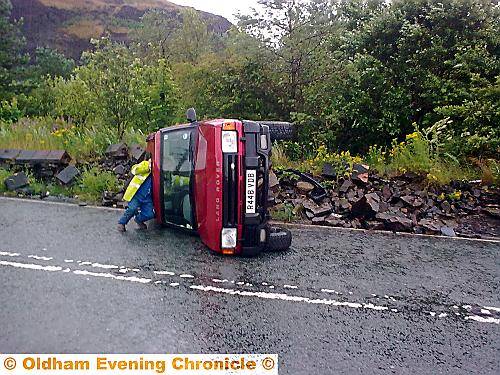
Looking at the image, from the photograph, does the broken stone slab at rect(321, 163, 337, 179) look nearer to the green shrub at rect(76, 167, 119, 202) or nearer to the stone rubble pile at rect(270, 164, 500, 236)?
the stone rubble pile at rect(270, 164, 500, 236)

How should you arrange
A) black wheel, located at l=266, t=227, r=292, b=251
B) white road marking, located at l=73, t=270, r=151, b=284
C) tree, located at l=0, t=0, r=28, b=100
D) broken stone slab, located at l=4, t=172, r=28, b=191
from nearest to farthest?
white road marking, located at l=73, t=270, r=151, b=284, black wheel, located at l=266, t=227, r=292, b=251, broken stone slab, located at l=4, t=172, r=28, b=191, tree, located at l=0, t=0, r=28, b=100

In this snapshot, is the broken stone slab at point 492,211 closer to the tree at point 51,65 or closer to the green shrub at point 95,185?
the green shrub at point 95,185

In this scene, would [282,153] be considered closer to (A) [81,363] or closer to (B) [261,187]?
(B) [261,187]

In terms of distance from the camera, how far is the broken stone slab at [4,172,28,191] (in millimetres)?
9398

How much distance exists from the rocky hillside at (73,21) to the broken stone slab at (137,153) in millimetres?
55559

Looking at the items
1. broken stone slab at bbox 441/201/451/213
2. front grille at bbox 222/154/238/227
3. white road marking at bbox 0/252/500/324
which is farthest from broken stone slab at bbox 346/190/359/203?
white road marking at bbox 0/252/500/324

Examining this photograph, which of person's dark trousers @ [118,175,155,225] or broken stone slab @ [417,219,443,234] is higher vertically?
person's dark trousers @ [118,175,155,225]

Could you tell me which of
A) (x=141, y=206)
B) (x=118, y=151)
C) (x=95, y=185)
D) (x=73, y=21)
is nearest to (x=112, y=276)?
(x=141, y=206)

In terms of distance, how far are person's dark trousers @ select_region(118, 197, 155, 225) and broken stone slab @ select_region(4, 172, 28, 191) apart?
387 cm

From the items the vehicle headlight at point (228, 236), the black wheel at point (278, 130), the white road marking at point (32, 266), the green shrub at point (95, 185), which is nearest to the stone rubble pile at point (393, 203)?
the black wheel at point (278, 130)

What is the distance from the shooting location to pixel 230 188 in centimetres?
517

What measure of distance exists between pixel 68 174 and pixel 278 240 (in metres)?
5.64

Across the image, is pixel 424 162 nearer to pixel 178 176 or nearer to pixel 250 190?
pixel 250 190

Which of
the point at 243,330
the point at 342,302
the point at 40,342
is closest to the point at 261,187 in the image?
the point at 342,302
